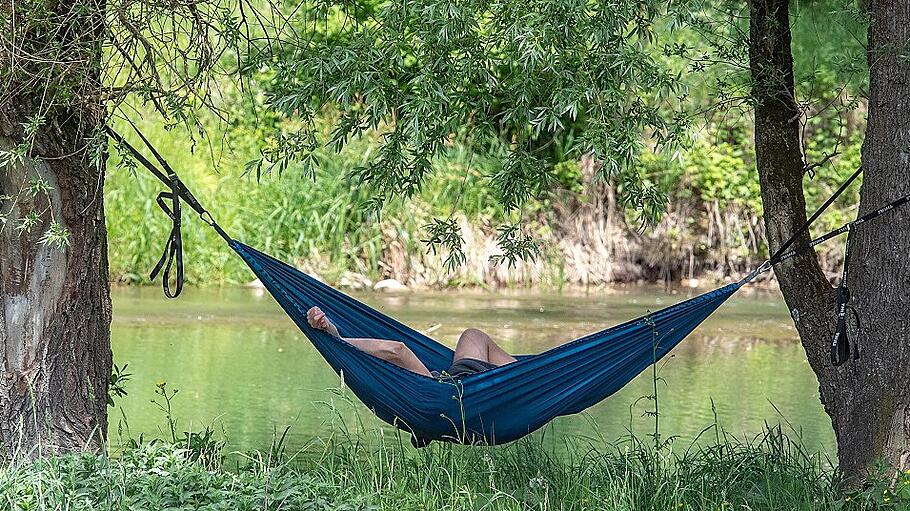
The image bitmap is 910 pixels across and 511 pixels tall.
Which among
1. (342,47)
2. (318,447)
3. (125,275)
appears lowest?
(318,447)

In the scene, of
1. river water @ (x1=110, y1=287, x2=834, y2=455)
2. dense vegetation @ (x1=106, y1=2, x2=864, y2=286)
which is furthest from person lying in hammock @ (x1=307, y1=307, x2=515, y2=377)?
dense vegetation @ (x1=106, y1=2, x2=864, y2=286)

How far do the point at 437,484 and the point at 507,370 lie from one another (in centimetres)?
33

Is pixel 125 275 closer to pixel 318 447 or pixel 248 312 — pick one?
pixel 248 312

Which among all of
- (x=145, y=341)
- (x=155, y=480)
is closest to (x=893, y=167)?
(x=155, y=480)

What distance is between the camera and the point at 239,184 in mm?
9062

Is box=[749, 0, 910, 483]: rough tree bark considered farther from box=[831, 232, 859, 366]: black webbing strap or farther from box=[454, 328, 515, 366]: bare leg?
box=[454, 328, 515, 366]: bare leg

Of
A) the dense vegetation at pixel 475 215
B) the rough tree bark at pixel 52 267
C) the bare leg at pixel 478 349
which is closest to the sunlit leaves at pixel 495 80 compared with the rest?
the rough tree bark at pixel 52 267

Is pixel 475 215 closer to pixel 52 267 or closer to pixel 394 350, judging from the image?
pixel 394 350

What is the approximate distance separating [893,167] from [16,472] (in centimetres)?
217

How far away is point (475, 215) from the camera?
895cm

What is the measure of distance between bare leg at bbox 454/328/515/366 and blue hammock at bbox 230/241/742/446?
417mm

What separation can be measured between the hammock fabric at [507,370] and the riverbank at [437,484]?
0.36ft

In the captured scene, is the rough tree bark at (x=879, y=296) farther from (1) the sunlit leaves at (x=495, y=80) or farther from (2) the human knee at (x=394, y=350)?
(2) the human knee at (x=394, y=350)

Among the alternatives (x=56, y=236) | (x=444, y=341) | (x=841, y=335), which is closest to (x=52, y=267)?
(x=56, y=236)
